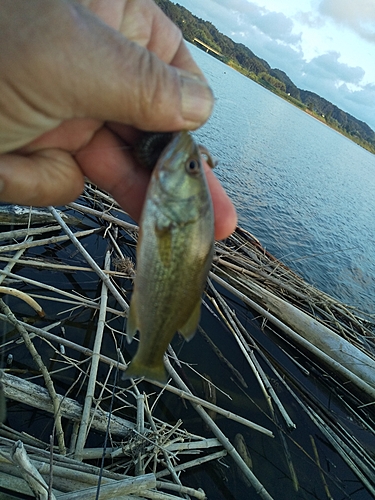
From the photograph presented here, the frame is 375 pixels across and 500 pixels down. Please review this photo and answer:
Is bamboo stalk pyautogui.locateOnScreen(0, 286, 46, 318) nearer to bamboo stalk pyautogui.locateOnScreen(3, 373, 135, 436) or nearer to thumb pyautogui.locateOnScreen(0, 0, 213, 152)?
bamboo stalk pyautogui.locateOnScreen(3, 373, 135, 436)

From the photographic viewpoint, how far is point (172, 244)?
2461 millimetres

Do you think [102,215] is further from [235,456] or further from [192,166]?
[192,166]

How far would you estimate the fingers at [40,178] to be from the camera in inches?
108

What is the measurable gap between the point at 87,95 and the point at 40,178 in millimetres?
922

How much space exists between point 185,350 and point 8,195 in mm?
4868

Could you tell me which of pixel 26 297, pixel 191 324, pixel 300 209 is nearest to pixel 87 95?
pixel 191 324

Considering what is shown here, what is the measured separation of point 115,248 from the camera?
803 cm

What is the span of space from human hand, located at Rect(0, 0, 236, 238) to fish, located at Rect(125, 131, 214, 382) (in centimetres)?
36

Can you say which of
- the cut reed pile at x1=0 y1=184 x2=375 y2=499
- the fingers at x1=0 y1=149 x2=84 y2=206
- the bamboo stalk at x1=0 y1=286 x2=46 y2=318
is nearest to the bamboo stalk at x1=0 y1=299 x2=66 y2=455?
the cut reed pile at x1=0 y1=184 x2=375 y2=499

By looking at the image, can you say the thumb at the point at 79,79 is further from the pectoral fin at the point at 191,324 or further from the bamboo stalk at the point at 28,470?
the bamboo stalk at the point at 28,470

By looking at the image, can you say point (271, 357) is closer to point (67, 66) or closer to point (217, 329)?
point (217, 329)

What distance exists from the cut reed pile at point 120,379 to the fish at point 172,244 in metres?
1.15

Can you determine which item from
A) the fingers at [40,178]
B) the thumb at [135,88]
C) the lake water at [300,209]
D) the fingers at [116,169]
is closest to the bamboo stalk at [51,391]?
the fingers at [40,178]

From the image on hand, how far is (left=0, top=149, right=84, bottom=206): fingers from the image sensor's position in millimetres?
2746
